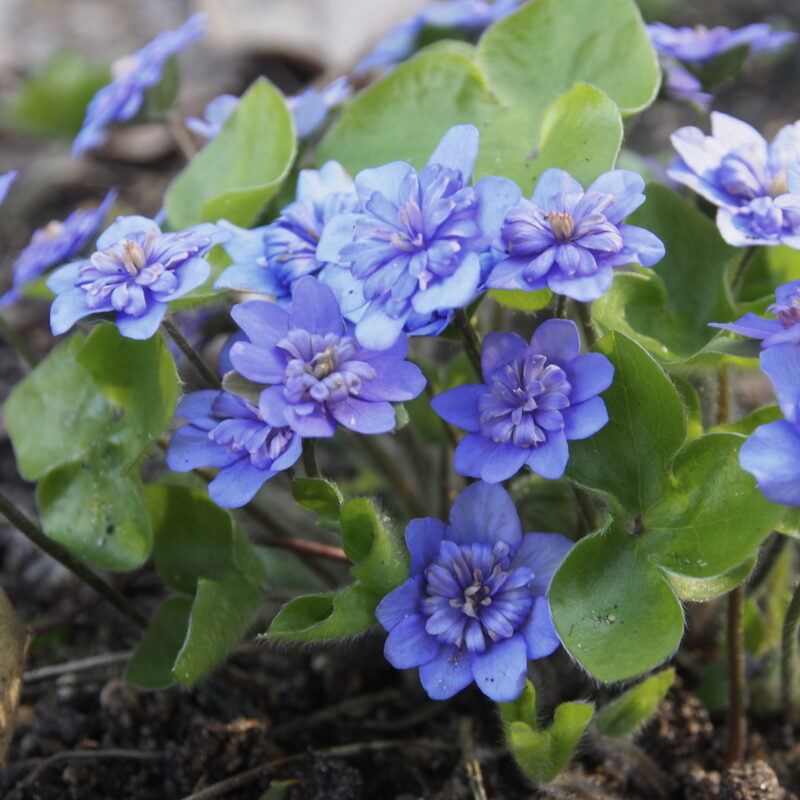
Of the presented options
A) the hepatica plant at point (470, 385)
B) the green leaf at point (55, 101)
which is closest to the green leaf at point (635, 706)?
the hepatica plant at point (470, 385)

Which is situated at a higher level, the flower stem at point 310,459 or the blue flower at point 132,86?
the blue flower at point 132,86

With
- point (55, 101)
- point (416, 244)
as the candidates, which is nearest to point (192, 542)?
point (416, 244)

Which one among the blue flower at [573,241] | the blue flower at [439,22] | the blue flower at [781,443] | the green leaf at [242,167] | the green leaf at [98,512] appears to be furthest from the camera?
the blue flower at [439,22]

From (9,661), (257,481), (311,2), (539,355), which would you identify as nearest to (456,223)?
(539,355)

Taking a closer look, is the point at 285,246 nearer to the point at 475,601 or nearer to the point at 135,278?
the point at 135,278

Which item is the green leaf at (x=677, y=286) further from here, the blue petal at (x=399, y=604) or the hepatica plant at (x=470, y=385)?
the blue petal at (x=399, y=604)

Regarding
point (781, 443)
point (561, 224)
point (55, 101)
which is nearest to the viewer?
point (781, 443)

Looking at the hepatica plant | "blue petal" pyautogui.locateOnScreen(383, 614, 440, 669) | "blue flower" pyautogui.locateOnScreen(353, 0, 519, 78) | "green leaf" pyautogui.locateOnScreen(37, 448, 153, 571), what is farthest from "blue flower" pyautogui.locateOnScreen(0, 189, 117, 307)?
"blue petal" pyautogui.locateOnScreen(383, 614, 440, 669)
